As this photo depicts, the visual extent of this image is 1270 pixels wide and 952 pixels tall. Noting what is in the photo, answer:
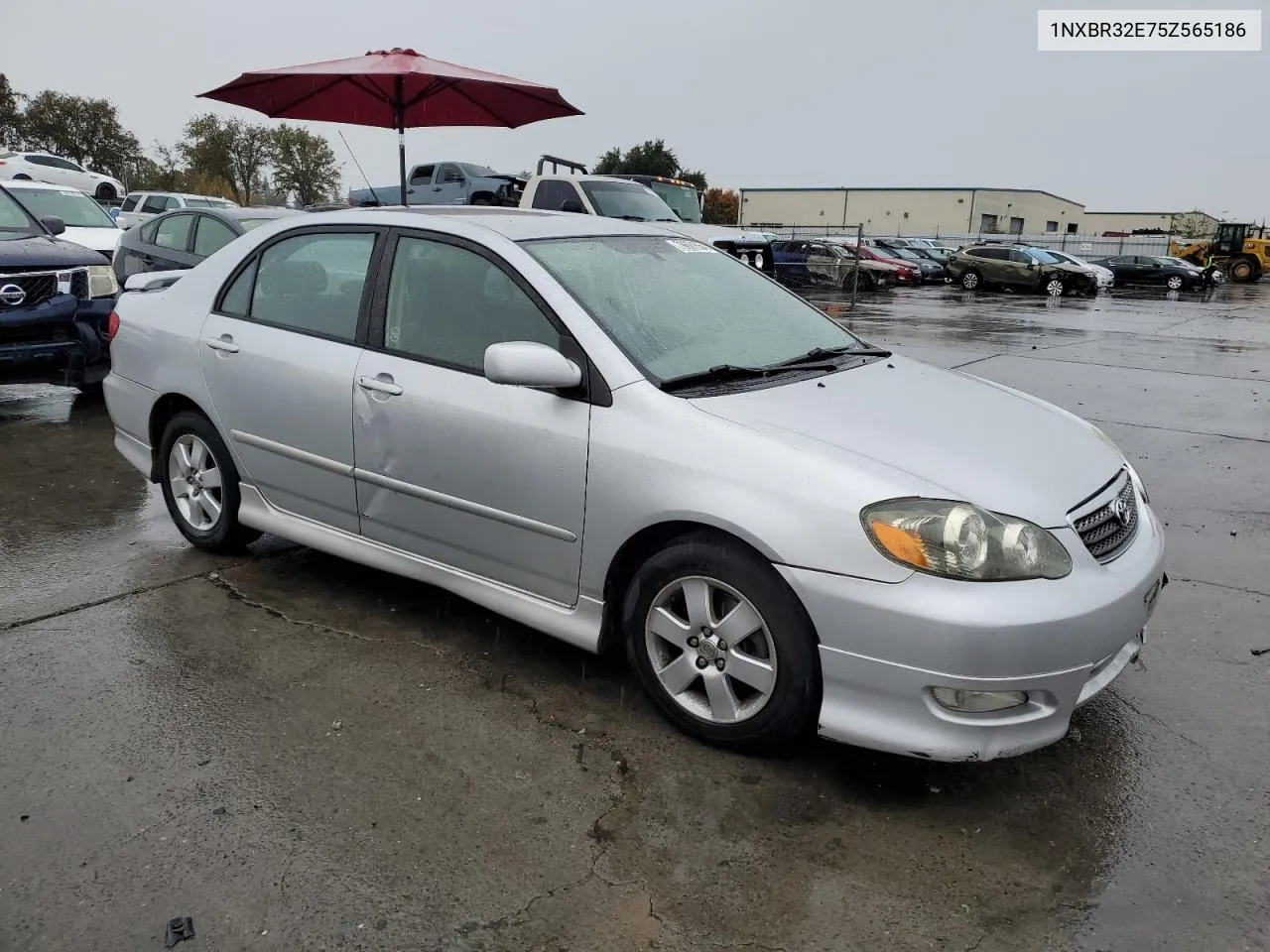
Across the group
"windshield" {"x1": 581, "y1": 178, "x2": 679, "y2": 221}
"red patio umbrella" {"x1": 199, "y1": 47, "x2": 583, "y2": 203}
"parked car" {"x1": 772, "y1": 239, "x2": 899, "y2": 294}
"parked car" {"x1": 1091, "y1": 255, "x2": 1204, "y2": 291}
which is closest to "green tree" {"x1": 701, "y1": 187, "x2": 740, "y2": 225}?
"parked car" {"x1": 1091, "y1": 255, "x2": 1204, "y2": 291}

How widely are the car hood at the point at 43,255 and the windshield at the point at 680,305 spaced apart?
534 cm

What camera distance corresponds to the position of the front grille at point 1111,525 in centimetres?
277

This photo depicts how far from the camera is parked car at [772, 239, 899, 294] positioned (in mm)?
23578

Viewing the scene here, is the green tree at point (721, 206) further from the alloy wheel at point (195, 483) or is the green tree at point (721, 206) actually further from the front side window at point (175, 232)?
the alloy wheel at point (195, 483)

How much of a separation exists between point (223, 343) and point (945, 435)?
2968 mm

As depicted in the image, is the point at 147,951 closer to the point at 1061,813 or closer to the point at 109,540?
the point at 1061,813

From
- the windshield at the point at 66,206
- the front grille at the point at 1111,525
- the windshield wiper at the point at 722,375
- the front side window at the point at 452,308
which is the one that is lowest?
the front grille at the point at 1111,525

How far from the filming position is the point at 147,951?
2.17 meters

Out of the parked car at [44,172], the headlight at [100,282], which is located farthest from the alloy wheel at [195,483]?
the parked car at [44,172]

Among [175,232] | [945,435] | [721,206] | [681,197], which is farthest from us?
[721,206]

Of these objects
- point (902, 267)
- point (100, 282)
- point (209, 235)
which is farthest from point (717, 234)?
point (902, 267)

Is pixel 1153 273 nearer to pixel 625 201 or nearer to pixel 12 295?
pixel 625 201

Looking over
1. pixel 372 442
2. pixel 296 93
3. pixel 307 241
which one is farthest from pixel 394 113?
pixel 372 442

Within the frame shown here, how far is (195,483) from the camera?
14.6ft
